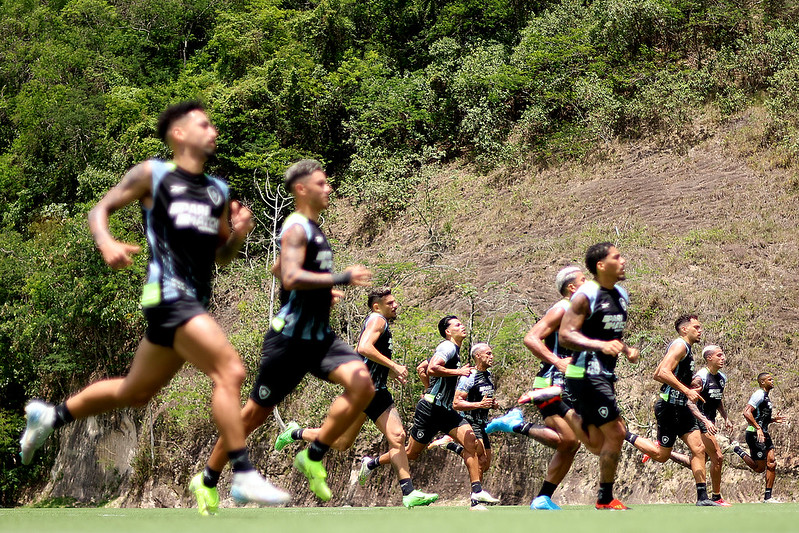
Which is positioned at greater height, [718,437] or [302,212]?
[302,212]

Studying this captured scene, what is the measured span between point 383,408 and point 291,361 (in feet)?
11.4

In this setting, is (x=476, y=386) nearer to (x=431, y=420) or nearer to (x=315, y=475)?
(x=431, y=420)

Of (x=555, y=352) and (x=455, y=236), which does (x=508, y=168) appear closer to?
(x=455, y=236)

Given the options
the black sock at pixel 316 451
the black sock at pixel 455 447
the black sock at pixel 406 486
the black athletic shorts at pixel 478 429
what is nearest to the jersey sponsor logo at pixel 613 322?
the black sock at pixel 316 451

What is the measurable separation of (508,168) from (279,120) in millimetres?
8883

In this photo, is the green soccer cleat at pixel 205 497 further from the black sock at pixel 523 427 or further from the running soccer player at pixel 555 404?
the black sock at pixel 523 427

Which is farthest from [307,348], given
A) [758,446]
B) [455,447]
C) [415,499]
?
[758,446]

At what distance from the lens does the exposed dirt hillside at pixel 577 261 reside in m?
16.1

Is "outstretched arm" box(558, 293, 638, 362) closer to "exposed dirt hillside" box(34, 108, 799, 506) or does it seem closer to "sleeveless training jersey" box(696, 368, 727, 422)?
"sleeveless training jersey" box(696, 368, 727, 422)

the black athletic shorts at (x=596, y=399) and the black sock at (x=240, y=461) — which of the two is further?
the black athletic shorts at (x=596, y=399)

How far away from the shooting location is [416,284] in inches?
880

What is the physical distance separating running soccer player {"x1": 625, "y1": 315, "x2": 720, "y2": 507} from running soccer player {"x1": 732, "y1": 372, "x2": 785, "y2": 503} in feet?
10.9

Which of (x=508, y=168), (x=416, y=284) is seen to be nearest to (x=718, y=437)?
(x=416, y=284)

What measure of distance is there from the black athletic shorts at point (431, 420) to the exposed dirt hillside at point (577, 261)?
4875 millimetres
